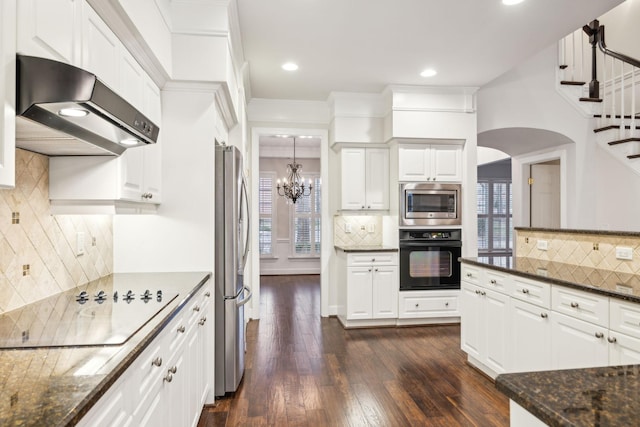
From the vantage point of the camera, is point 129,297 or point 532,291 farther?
point 532,291

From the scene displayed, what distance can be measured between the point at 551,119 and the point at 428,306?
279cm

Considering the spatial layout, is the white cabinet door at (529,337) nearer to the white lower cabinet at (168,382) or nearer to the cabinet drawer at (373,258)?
the cabinet drawer at (373,258)

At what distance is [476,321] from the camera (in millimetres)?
3219

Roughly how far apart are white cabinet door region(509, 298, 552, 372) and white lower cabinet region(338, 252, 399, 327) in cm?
193

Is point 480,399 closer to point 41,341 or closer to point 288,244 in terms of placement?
point 41,341

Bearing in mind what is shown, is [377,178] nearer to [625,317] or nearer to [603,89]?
[603,89]

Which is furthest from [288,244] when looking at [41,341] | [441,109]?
[41,341]

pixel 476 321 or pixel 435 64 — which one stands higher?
pixel 435 64

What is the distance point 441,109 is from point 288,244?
5039 mm

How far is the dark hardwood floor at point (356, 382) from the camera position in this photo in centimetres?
254

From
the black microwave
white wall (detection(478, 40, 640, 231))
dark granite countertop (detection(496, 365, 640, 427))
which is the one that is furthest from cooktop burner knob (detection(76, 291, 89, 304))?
white wall (detection(478, 40, 640, 231))

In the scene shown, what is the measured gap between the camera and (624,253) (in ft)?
8.01

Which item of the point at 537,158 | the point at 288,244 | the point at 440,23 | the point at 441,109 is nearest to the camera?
the point at 440,23

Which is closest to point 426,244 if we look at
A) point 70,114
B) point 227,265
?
point 227,265
